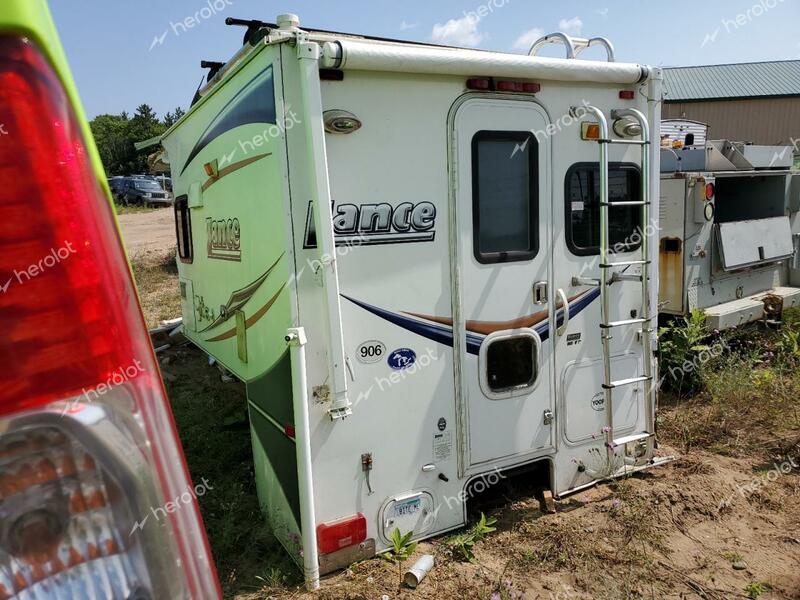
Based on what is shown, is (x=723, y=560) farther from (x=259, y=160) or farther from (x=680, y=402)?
(x=259, y=160)

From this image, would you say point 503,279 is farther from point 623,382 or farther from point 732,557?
point 732,557

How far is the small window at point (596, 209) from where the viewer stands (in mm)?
4070

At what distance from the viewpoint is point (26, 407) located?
1.00 metres

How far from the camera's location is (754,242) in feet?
21.7

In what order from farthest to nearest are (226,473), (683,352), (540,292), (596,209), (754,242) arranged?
1. (754,242)
2. (683,352)
3. (226,473)
4. (596,209)
5. (540,292)

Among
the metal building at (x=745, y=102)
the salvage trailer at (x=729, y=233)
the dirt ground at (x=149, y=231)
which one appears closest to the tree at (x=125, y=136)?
the dirt ground at (x=149, y=231)

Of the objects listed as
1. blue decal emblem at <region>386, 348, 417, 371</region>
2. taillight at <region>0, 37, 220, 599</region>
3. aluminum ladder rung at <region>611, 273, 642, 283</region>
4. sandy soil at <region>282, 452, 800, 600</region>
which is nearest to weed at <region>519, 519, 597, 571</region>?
sandy soil at <region>282, 452, 800, 600</region>

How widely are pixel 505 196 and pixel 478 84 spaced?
0.67m

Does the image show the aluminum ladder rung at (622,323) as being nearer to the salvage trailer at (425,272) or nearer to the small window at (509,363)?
the salvage trailer at (425,272)

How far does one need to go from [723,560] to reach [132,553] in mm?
3587

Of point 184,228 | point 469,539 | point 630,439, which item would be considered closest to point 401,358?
point 469,539

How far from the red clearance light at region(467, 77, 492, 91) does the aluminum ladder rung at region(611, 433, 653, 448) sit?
242 centimetres

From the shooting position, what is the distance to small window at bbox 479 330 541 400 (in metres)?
3.81

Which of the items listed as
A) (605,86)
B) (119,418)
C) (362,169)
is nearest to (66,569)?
(119,418)
